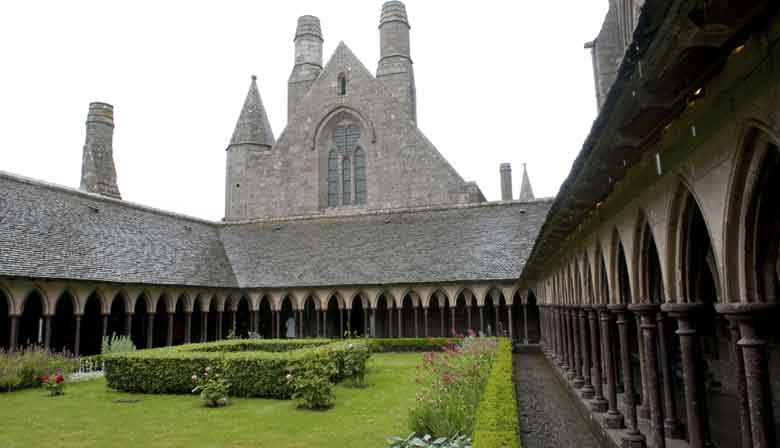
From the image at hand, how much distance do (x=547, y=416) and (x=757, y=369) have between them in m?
6.89

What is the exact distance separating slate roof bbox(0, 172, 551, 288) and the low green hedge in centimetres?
248

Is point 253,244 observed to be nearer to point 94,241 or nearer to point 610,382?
point 94,241

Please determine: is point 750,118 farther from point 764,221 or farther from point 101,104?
point 101,104

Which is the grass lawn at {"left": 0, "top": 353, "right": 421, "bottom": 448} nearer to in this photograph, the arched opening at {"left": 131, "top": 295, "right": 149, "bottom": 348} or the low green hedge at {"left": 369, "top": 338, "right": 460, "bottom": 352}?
the low green hedge at {"left": 369, "top": 338, "right": 460, "bottom": 352}

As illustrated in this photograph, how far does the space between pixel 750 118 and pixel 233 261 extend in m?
26.4

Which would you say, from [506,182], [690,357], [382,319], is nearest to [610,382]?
[690,357]

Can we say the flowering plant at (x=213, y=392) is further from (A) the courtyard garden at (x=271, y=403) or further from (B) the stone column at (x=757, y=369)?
(B) the stone column at (x=757, y=369)

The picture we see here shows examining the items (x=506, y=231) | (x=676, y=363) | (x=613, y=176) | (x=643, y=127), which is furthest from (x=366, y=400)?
(x=506, y=231)

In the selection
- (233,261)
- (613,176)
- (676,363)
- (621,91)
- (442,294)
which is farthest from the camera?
(233,261)

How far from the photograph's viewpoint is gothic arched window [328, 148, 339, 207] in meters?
32.5

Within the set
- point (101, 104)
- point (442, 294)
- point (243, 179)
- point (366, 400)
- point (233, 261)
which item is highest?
point (101, 104)

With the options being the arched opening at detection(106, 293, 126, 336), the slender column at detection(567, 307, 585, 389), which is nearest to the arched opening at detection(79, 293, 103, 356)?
the arched opening at detection(106, 293, 126, 336)

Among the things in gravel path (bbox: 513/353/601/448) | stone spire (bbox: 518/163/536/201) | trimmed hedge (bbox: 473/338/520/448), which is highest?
stone spire (bbox: 518/163/536/201)

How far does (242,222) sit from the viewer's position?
30.5 metres
